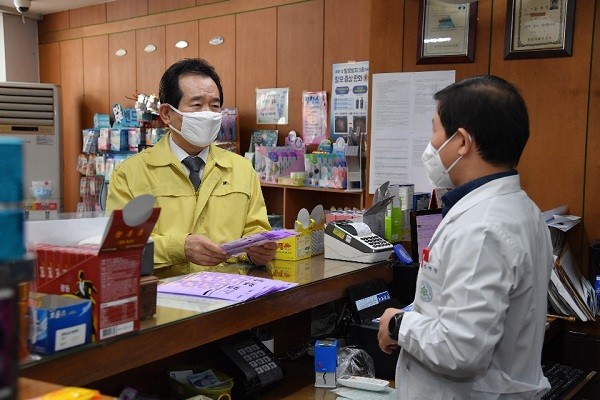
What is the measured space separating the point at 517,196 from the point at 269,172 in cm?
329

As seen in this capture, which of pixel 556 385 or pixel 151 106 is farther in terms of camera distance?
pixel 151 106

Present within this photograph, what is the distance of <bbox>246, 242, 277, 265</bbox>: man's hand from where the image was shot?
2365 millimetres

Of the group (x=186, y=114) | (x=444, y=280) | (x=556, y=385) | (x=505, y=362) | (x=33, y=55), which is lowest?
(x=556, y=385)

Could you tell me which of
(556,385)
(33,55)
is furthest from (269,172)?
(33,55)

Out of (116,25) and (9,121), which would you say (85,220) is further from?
(116,25)

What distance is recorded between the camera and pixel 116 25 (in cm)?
637

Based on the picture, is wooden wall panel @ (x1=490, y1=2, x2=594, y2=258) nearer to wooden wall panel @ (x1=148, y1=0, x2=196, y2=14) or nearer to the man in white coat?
the man in white coat

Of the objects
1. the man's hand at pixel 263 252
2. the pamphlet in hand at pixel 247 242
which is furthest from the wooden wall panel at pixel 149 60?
the pamphlet in hand at pixel 247 242

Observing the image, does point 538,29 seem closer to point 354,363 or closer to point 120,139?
point 354,363

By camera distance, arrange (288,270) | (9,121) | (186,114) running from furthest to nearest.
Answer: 1. (9,121)
2. (186,114)
3. (288,270)

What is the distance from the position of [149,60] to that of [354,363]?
4607mm

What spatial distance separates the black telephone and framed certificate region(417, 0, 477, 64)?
2.03 metres

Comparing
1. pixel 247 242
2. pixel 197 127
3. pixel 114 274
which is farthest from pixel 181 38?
pixel 114 274

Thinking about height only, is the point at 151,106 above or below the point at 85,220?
above
